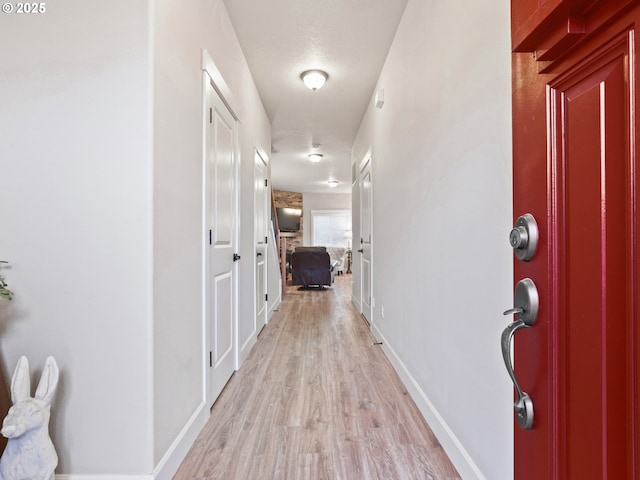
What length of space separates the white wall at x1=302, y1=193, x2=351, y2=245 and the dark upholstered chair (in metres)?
4.16

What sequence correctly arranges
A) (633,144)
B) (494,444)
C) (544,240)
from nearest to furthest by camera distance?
1. (633,144)
2. (544,240)
3. (494,444)

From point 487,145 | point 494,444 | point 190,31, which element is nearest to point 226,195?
point 190,31

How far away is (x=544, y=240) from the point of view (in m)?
0.53

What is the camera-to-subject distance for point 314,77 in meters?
3.23

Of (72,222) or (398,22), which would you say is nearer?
(72,222)

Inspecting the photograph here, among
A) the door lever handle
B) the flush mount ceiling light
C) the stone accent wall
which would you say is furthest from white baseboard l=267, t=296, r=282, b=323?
the stone accent wall

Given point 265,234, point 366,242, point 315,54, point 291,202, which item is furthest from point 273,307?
point 291,202

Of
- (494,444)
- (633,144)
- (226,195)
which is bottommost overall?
(494,444)

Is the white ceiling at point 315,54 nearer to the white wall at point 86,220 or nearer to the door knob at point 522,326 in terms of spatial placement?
the white wall at point 86,220

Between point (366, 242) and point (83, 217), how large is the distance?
10.5 feet

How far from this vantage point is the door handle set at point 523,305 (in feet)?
1.80

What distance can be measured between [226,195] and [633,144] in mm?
2246

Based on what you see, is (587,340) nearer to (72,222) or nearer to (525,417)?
(525,417)

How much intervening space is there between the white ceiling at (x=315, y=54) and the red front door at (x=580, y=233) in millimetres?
2224
